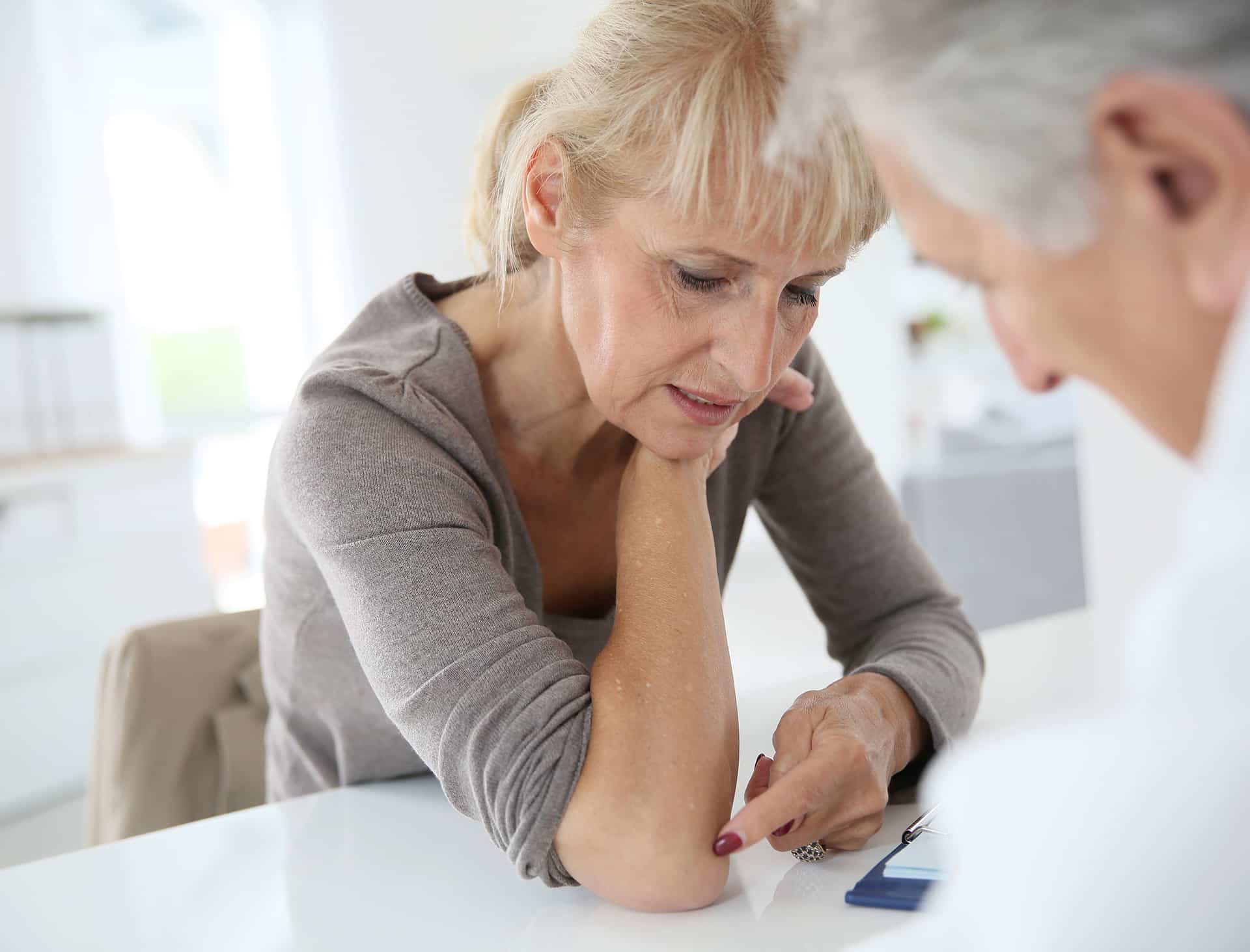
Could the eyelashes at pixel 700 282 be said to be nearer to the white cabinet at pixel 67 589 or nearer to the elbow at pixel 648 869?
the elbow at pixel 648 869

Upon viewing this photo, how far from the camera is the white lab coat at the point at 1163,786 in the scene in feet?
1.57

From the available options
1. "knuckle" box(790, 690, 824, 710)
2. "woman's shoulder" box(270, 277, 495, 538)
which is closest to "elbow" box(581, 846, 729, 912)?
"knuckle" box(790, 690, 824, 710)

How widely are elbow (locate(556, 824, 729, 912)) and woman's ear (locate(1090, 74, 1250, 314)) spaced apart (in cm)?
57

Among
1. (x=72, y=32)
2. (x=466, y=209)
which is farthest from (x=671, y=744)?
(x=72, y=32)

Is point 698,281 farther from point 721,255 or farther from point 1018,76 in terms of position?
point 1018,76

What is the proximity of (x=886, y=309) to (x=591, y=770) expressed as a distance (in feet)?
19.5

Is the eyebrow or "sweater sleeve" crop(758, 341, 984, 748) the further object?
"sweater sleeve" crop(758, 341, 984, 748)

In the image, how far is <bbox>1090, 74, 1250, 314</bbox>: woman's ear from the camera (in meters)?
0.49

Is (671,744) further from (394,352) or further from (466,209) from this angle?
(466,209)

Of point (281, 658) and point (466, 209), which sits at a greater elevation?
point (466, 209)

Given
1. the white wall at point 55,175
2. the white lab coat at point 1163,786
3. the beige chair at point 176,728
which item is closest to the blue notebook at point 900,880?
the white lab coat at point 1163,786

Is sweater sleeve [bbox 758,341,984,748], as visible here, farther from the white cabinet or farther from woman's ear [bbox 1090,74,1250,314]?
the white cabinet

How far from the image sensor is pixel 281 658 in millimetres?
1385

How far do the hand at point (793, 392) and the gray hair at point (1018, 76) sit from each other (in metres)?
0.79
